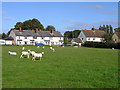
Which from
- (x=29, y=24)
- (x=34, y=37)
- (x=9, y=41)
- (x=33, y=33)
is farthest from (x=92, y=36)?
(x=9, y=41)

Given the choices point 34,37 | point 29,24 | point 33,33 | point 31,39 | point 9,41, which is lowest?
point 9,41

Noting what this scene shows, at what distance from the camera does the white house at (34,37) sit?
307ft

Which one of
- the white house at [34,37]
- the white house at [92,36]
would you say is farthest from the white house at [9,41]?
the white house at [92,36]

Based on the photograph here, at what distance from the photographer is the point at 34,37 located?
96.3 m

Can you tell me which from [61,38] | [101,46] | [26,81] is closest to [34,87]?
[26,81]

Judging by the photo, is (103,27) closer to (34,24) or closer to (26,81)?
(34,24)

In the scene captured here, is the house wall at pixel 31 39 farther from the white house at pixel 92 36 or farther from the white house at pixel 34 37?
the white house at pixel 92 36

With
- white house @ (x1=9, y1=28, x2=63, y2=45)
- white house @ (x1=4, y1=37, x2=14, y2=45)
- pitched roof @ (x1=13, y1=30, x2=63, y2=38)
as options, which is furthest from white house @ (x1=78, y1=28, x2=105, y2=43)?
white house @ (x1=4, y1=37, x2=14, y2=45)

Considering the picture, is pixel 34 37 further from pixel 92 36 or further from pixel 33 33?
pixel 92 36

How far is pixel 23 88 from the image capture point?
763 cm

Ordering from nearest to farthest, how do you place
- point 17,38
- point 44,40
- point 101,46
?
point 101,46
point 17,38
point 44,40

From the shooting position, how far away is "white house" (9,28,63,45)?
9369cm

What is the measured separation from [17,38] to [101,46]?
46.4 meters

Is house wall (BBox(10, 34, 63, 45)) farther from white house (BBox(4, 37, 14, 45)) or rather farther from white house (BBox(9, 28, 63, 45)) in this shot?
white house (BBox(4, 37, 14, 45))
